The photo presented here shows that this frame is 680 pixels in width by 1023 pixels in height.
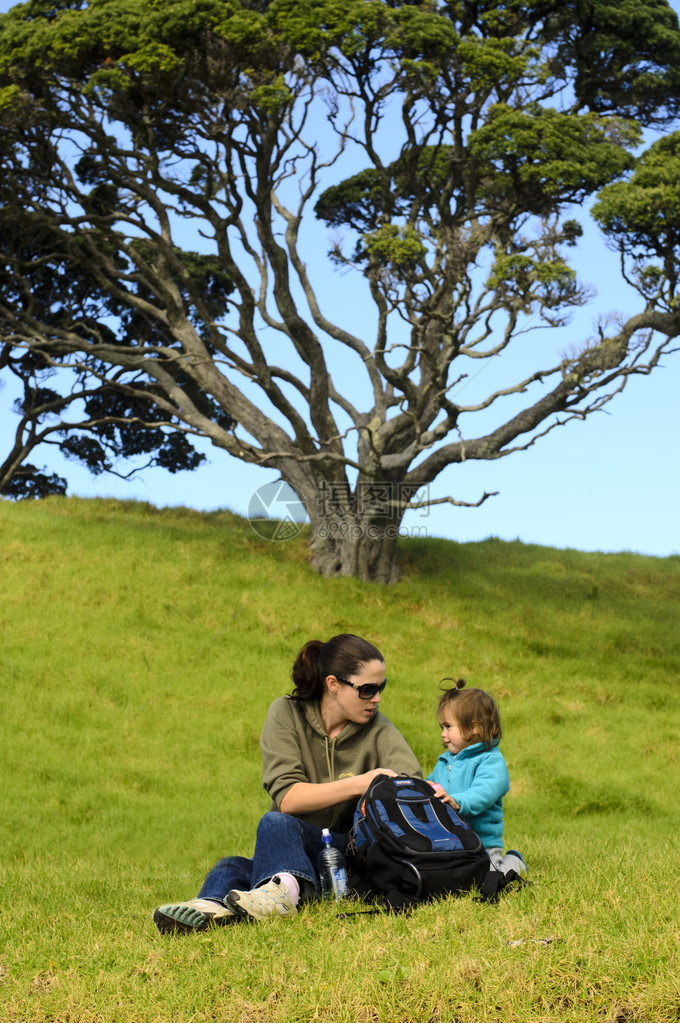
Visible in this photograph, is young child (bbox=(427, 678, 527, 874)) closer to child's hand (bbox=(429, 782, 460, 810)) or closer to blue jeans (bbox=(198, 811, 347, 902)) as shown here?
child's hand (bbox=(429, 782, 460, 810))

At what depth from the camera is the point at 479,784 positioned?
16.3 ft

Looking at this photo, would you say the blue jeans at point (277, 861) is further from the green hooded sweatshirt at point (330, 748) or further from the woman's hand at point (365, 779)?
the woman's hand at point (365, 779)

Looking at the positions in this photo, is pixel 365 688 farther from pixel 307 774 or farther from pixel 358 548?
pixel 358 548

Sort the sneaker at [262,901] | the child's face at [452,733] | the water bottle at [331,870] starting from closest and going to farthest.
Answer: the sneaker at [262,901], the water bottle at [331,870], the child's face at [452,733]

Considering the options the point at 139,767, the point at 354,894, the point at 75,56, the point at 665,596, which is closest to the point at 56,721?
the point at 139,767

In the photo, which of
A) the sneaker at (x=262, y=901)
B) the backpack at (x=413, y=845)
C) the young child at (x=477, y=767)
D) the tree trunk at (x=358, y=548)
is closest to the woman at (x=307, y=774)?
the sneaker at (x=262, y=901)

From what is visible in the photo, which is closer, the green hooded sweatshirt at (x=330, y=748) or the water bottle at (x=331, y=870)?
the water bottle at (x=331, y=870)

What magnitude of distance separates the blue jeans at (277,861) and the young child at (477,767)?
2.43 feet

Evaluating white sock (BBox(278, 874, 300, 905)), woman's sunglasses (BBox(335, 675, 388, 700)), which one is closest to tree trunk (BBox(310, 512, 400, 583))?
woman's sunglasses (BBox(335, 675, 388, 700))

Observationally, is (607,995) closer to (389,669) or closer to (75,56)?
(389,669)

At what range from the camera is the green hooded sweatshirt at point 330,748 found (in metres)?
4.94

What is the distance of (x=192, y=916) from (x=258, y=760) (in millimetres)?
8032

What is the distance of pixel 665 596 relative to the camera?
21.3 meters

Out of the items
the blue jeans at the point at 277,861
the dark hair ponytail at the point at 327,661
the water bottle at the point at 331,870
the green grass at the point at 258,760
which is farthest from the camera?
the dark hair ponytail at the point at 327,661
